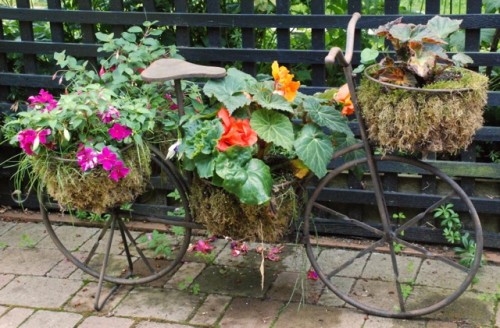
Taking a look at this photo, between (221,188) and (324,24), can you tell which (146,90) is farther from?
(324,24)

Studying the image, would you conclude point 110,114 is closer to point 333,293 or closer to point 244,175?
point 244,175

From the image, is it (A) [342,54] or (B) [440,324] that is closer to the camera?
(A) [342,54]

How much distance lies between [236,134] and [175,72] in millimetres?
425

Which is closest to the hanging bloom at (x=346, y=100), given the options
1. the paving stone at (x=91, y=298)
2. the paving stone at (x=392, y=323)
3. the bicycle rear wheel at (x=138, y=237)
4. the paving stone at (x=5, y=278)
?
the bicycle rear wheel at (x=138, y=237)

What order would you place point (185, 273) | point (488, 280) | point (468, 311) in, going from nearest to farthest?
point (468, 311)
point (488, 280)
point (185, 273)

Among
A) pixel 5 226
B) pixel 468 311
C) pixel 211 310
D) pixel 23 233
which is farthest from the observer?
pixel 5 226

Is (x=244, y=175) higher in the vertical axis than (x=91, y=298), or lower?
higher

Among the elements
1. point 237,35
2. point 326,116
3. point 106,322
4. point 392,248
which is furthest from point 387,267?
point 237,35

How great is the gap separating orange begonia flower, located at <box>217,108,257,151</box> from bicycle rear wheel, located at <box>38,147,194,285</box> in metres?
0.48

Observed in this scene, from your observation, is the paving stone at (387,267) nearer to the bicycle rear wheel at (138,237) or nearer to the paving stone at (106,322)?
the bicycle rear wheel at (138,237)

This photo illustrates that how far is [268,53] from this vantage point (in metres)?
4.35

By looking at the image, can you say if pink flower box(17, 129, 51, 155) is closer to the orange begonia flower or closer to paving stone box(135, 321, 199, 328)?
the orange begonia flower

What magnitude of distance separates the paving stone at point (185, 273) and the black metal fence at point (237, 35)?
946 mm

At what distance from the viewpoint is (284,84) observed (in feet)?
11.8
